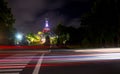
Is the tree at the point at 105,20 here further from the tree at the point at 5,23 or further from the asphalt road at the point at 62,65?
the asphalt road at the point at 62,65

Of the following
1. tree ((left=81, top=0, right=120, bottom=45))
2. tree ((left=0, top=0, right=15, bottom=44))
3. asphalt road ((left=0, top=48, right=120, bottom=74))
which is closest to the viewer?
asphalt road ((left=0, top=48, right=120, bottom=74))

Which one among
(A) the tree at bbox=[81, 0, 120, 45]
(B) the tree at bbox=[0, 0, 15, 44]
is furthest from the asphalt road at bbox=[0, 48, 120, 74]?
(B) the tree at bbox=[0, 0, 15, 44]

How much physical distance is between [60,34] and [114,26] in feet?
205

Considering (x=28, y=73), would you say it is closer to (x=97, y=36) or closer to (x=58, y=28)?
(x=97, y=36)

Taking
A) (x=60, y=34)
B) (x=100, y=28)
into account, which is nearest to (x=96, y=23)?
(x=100, y=28)

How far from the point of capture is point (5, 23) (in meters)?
82.8

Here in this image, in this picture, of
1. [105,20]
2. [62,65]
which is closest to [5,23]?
[105,20]

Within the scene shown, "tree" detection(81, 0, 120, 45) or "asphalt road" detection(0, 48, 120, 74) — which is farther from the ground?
"tree" detection(81, 0, 120, 45)

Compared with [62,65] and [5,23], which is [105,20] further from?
[62,65]

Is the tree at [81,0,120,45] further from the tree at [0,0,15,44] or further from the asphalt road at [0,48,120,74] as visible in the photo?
the asphalt road at [0,48,120,74]

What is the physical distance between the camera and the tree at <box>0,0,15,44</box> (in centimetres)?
8188

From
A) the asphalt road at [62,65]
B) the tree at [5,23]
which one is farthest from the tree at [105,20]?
the asphalt road at [62,65]

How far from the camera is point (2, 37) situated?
278 ft

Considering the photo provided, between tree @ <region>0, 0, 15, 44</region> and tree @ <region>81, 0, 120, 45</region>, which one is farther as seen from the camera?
tree @ <region>0, 0, 15, 44</region>
